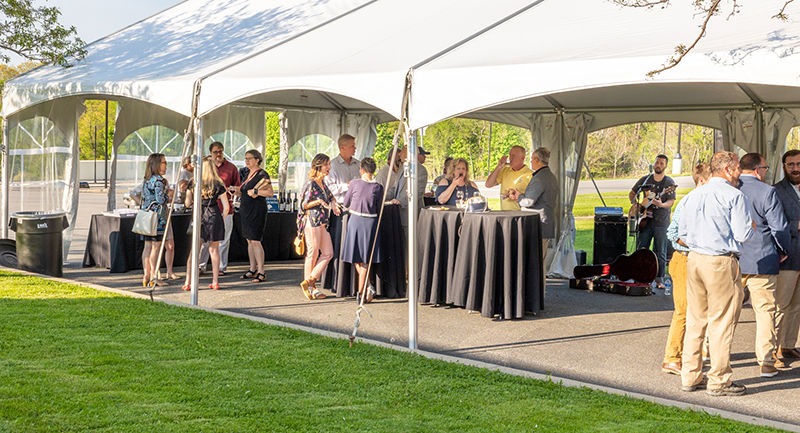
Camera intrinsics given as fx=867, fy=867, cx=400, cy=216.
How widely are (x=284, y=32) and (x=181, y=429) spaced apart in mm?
7371

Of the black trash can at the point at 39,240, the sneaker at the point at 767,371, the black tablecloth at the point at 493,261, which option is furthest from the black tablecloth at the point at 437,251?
the black trash can at the point at 39,240

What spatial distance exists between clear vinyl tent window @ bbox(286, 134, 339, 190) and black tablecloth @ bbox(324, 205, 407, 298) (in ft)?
20.1

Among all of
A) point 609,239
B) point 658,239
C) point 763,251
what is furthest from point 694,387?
point 609,239

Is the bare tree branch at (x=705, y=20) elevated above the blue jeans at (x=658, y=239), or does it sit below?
above

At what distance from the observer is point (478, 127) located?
43594 millimetres

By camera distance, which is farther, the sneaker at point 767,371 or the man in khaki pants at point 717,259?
the sneaker at point 767,371

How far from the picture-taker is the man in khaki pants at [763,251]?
6398 millimetres

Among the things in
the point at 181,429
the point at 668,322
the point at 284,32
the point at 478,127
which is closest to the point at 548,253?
the point at 668,322

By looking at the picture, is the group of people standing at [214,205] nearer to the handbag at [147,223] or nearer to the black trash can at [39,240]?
the handbag at [147,223]

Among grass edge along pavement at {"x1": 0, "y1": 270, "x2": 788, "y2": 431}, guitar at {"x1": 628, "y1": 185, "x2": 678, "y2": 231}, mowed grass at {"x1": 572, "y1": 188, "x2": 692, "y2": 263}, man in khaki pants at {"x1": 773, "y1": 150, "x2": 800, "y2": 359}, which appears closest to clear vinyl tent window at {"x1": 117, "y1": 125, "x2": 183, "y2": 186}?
grass edge along pavement at {"x1": 0, "y1": 270, "x2": 788, "y2": 431}

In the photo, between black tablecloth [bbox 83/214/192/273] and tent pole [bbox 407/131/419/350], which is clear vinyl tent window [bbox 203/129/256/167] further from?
tent pole [bbox 407/131/419/350]

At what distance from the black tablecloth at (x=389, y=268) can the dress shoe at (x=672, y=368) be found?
12.9 ft

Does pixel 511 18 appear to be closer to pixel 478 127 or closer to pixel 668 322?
pixel 668 322

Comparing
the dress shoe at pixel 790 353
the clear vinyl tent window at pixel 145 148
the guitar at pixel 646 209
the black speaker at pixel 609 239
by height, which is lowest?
the dress shoe at pixel 790 353
